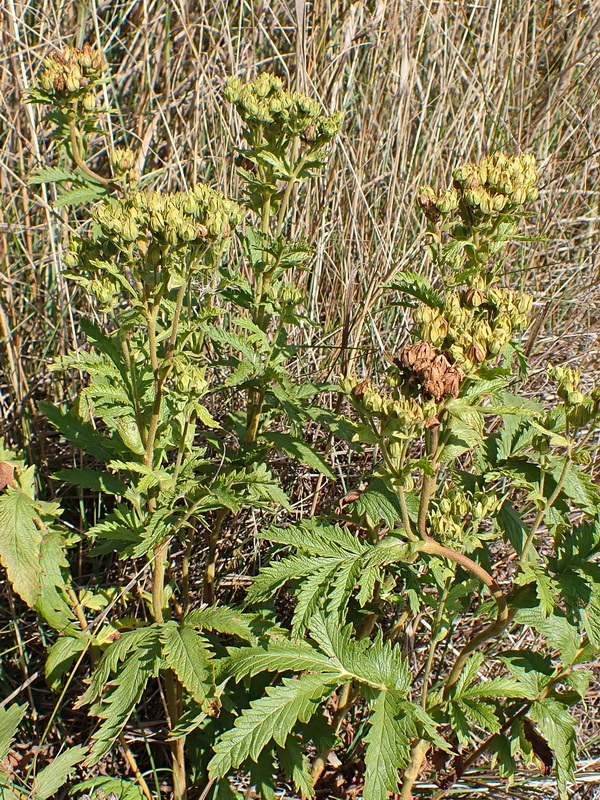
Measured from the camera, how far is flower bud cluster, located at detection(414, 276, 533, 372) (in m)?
1.63

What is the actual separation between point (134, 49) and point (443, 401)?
327 cm

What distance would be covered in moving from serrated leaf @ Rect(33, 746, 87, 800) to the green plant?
0.46 feet

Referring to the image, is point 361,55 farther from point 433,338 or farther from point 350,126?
point 433,338

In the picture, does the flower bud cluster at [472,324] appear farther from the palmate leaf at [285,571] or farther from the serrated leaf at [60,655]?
the serrated leaf at [60,655]

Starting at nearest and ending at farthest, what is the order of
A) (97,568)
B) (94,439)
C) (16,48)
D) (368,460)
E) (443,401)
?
(443,401) → (94,439) → (97,568) → (368,460) → (16,48)

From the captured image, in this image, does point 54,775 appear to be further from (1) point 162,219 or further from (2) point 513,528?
(1) point 162,219

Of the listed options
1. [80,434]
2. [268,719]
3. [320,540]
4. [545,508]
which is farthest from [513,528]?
[80,434]

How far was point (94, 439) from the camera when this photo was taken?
2238 millimetres

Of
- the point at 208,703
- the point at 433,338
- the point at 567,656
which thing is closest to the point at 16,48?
the point at 433,338

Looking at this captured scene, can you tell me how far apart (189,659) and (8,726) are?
640 mm

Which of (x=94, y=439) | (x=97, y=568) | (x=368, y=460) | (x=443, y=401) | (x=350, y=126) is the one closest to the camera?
(x=443, y=401)

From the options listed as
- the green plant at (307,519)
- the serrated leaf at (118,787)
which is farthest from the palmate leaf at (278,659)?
the serrated leaf at (118,787)

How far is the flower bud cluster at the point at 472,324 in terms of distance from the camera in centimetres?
163

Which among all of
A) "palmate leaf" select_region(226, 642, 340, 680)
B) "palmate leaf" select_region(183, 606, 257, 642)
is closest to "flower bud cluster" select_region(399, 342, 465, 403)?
"palmate leaf" select_region(226, 642, 340, 680)
